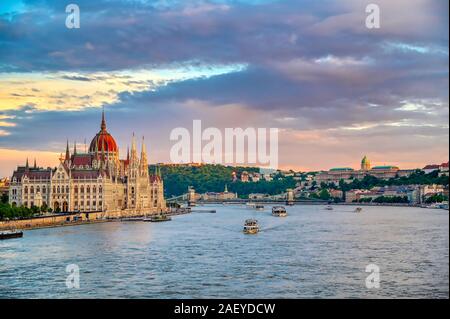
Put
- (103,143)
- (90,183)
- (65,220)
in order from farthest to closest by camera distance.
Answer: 1. (103,143)
2. (90,183)
3. (65,220)

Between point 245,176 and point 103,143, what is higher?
point 103,143

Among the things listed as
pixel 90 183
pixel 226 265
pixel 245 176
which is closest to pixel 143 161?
pixel 90 183

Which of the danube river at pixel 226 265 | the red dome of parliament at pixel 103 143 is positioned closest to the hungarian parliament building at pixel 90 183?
the red dome of parliament at pixel 103 143

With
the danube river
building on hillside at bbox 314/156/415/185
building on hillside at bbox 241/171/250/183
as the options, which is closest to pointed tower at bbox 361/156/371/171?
building on hillside at bbox 314/156/415/185

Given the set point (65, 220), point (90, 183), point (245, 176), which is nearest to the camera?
point (65, 220)

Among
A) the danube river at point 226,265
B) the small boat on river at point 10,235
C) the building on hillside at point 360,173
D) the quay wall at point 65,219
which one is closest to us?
the danube river at point 226,265

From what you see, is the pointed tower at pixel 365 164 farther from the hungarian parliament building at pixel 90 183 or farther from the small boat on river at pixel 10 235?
the small boat on river at pixel 10 235

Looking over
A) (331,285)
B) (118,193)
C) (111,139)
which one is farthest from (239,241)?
(111,139)

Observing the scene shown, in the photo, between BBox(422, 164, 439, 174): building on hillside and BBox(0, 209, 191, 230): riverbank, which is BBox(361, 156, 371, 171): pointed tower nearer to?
BBox(422, 164, 439, 174): building on hillside

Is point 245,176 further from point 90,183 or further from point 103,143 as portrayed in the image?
point 90,183
